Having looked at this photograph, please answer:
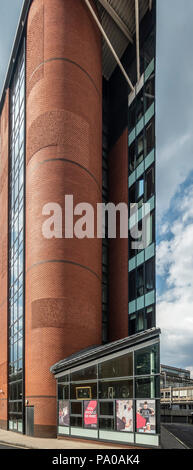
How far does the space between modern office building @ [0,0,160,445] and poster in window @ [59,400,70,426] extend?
0.14 meters

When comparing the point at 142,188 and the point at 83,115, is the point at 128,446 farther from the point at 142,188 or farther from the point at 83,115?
the point at 83,115

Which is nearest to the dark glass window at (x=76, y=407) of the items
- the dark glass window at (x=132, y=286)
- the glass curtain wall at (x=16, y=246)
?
the glass curtain wall at (x=16, y=246)

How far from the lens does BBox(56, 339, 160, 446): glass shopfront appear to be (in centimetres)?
1822

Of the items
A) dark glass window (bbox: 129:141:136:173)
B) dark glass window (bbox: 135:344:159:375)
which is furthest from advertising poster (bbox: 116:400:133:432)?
dark glass window (bbox: 129:141:136:173)

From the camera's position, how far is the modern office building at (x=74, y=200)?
27.5m

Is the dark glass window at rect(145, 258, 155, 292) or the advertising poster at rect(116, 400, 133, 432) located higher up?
the dark glass window at rect(145, 258, 155, 292)

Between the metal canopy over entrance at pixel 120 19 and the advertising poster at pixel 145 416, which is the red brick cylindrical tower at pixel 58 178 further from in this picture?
the advertising poster at pixel 145 416

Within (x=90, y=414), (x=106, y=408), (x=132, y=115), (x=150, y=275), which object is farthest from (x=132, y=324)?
(x=132, y=115)

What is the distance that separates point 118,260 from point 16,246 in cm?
758

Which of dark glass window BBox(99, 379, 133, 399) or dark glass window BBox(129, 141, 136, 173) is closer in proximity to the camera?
dark glass window BBox(99, 379, 133, 399)

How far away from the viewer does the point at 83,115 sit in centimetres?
A: 3203

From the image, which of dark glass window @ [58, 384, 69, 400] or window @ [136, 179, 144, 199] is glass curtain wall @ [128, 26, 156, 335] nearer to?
window @ [136, 179, 144, 199]

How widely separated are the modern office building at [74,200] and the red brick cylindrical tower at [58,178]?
0.07 metres

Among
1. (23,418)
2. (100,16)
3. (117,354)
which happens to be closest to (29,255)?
(23,418)
